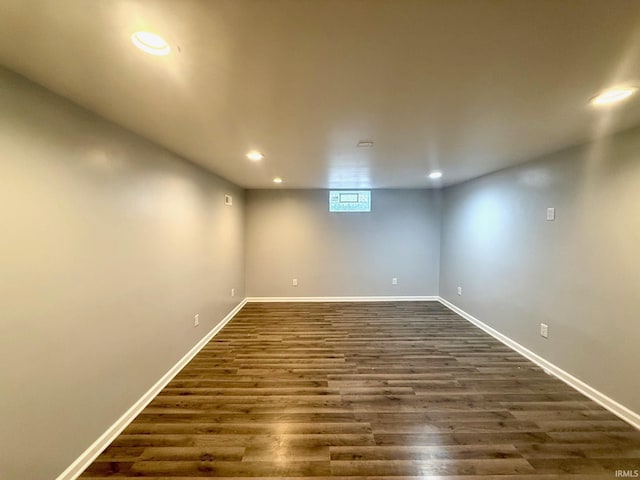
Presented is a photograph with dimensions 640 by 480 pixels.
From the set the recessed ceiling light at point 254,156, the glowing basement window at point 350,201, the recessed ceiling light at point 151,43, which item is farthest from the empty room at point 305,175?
the glowing basement window at point 350,201

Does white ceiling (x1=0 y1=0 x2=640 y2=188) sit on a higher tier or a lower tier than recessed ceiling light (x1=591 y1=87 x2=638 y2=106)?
lower

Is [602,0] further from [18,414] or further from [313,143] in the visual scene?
[18,414]

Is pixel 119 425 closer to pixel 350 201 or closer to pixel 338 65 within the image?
pixel 338 65

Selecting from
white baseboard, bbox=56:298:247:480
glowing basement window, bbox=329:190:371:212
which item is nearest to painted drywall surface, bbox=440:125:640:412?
glowing basement window, bbox=329:190:371:212

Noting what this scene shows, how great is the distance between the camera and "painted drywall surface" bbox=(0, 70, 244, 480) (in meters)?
1.35

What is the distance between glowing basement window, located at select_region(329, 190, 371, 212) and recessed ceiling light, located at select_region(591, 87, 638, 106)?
394cm

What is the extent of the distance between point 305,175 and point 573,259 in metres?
3.16

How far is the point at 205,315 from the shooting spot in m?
3.61

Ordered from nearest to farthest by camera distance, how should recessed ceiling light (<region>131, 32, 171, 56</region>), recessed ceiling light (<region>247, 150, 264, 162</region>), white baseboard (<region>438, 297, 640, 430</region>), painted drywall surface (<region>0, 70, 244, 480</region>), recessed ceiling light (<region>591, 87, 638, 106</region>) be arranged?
1. recessed ceiling light (<region>131, 32, 171, 56</region>)
2. painted drywall surface (<region>0, 70, 244, 480</region>)
3. recessed ceiling light (<region>591, 87, 638, 106</region>)
4. white baseboard (<region>438, 297, 640, 430</region>)
5. recessed ceiling light (<region>247, 150, 264, 162</region>)

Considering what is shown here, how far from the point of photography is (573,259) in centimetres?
262

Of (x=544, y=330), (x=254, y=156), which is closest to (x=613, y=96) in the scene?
(x=544, y=330)

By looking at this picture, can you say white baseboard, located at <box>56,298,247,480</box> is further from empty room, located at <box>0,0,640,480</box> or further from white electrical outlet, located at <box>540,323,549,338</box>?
white electrical outlet, located at <box>540,323,549,338</box>

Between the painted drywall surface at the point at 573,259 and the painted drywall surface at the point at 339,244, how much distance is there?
1525mm

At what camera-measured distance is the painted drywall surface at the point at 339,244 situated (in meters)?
5.51
